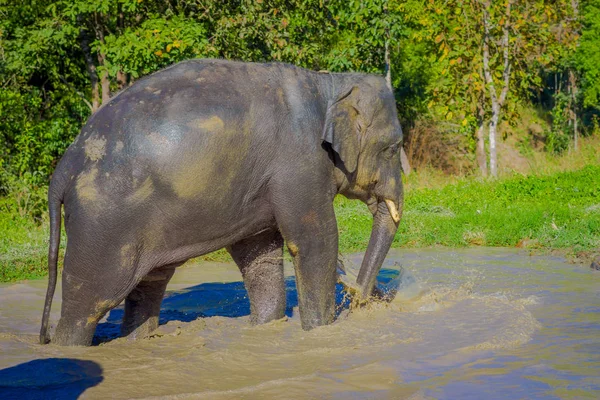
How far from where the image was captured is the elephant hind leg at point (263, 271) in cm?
739

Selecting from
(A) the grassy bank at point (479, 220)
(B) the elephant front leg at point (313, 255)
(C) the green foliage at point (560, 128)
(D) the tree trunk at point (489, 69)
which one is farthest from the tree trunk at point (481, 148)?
(B) the elephant front leg at point (313, 255)

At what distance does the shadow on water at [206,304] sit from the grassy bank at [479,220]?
1.75 meters

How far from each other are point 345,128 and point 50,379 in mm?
2861

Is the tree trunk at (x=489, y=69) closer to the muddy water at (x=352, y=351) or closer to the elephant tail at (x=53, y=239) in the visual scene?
the muddy water at (x=352, y=351)

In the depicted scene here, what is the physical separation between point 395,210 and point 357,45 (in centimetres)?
1198

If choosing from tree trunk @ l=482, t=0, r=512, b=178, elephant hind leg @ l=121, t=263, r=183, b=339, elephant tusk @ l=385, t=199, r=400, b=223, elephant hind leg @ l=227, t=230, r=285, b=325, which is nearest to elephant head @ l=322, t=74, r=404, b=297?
elephant tusk @ l=385, t=199, r=400, b=223

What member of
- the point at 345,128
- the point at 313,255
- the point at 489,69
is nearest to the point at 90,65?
the point at 489,69

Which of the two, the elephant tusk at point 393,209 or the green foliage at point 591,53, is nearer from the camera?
the elephant tusk at point 393,209

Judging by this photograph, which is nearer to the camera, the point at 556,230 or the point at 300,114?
the point at 300,114

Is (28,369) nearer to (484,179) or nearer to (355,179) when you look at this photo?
(355,179)

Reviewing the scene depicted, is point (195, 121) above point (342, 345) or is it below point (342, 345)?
above

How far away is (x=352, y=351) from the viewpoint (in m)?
6.52

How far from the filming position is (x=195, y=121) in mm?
6258

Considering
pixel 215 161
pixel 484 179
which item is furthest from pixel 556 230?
pixel 215 161
